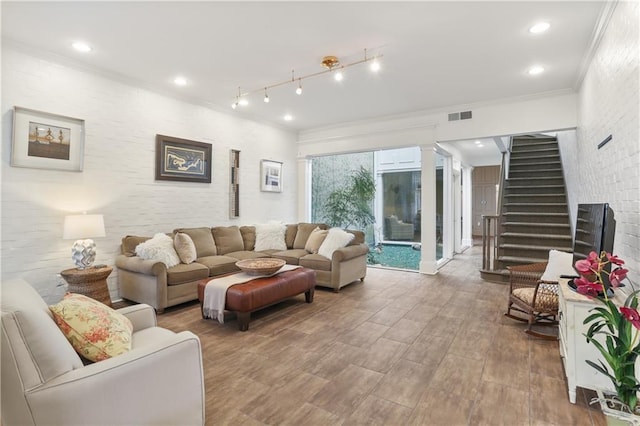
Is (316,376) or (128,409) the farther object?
(316,376)

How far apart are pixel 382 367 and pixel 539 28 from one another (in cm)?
342

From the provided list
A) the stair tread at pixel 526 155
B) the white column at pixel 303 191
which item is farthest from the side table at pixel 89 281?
the stair tread at pixel 526 155

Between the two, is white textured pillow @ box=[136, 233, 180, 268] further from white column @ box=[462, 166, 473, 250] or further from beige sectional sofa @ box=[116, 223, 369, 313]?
white column @ box=[462, 166, 473, 250]

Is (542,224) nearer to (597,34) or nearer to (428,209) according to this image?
(428,209)

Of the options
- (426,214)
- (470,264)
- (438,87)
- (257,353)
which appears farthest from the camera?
(470,264)

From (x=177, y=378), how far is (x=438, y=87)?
463 cm

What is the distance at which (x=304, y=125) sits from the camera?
6773mm

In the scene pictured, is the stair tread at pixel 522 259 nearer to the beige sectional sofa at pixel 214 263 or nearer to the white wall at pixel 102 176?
the beige sectional sofa at pixel 214 263

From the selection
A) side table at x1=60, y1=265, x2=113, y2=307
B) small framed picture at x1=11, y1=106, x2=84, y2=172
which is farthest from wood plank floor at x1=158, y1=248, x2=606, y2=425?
small framed picture at x1=11, y1=106, x2=84, y2=172

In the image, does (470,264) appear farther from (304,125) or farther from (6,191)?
(6,191)

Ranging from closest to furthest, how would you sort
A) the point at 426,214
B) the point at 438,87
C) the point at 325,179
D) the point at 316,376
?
the point at 316,376
the point at 438,87
the point at 426,214
the point at 325,179

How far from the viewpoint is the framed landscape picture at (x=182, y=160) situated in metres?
4.56

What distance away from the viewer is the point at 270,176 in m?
6.42

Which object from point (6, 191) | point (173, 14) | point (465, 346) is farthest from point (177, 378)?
point (6, 191)
